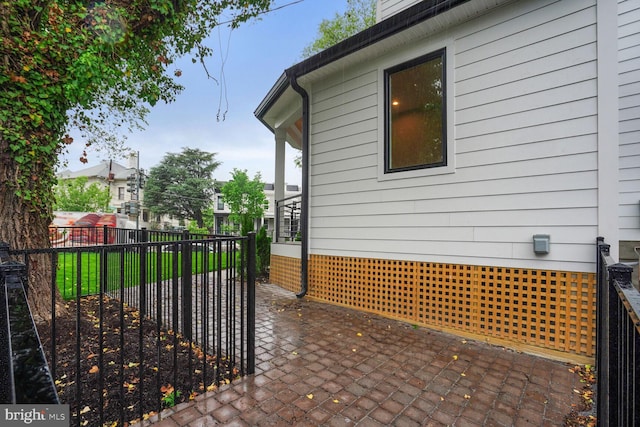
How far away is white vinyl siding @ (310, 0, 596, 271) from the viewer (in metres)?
3.01

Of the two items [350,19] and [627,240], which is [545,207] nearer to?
[627,240]

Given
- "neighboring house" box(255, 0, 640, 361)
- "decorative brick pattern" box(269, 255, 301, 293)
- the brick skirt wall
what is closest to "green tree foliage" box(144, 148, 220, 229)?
"decorative brick pattern" box(269, 255, 301, 293)

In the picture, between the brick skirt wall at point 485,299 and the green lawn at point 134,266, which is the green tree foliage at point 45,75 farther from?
the brick skirt wall at point 485,299

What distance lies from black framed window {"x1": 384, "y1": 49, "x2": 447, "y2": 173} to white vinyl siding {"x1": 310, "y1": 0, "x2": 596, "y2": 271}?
0.15 m

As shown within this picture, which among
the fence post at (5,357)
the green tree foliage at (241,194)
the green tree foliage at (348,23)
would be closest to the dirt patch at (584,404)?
the fence post at (5,357)

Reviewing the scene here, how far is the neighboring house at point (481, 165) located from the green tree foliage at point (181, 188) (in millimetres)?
29219

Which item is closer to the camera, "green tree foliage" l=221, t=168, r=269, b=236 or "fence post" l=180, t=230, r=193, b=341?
"fence post" l=180, t=230, r=193, b=341

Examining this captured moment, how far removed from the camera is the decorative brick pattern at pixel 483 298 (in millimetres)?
2992

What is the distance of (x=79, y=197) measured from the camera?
26.0 m

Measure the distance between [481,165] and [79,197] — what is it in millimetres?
32194

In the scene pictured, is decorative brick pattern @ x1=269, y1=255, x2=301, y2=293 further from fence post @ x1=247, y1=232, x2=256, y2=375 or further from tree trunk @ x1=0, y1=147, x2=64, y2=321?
tree trunk @ x1=0, y1=147, x2=64, y2=321

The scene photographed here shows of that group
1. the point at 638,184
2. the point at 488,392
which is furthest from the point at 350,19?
the point at 488,392

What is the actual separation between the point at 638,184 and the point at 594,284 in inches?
87.2

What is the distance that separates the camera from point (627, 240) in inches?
156
